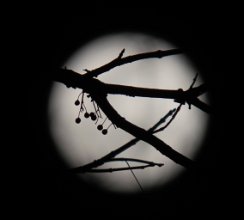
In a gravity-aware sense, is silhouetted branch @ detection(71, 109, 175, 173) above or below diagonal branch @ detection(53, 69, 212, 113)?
below

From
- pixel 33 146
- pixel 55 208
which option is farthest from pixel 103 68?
pixel 55 208

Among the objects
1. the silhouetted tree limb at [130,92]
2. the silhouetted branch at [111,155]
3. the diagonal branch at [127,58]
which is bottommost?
the silhouetted branch at [111,155]

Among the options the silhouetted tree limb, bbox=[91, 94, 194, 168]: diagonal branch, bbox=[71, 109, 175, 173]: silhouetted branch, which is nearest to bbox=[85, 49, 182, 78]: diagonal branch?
the silhouetted tree limb

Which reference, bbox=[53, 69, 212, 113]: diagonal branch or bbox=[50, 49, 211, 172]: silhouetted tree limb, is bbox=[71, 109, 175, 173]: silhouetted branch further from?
bbox=[53, 69, 212, 113]: diagonal branch

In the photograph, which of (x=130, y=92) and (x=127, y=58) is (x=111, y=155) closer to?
(x=130, y=92)

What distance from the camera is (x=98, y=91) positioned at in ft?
6.93

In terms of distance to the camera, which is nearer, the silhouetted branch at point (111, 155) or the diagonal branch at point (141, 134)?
the diagonal branch at point (141, 134)

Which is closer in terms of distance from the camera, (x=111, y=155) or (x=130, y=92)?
(x=130, y=92)

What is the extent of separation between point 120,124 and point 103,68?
0.37 metres

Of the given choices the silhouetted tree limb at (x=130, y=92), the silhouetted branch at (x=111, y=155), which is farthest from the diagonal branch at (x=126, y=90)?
the silhouetted branch at (x=111, y=155)

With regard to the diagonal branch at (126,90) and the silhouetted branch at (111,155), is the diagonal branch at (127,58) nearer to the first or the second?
the diagonal branch at (126,90)

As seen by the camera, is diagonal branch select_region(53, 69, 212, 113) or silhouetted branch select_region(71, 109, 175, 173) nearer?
diagonal branch select_region(53, 69, 212, 113)

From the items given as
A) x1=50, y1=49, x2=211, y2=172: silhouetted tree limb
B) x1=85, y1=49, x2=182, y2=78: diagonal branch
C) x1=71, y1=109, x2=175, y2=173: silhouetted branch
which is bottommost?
x1=71, y1=109, x2=175, y2=173: silhouetted branch

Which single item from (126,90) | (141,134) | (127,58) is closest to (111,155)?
(141,134)
